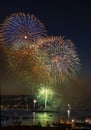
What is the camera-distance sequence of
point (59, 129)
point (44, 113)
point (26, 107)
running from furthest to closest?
point (26, 107) → point (44, 113) → point (59, 129)

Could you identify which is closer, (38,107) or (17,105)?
(38,107)

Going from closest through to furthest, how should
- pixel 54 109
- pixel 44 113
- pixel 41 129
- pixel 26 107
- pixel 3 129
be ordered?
pixel 3 129, pixel 41 129, pixel 44 113, pixel 54 109, pixel 26 107

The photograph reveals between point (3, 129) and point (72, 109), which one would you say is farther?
point (72, 109)

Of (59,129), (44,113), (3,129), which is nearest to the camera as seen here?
(3,129)

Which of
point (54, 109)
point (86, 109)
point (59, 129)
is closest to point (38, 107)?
point (54, 109)

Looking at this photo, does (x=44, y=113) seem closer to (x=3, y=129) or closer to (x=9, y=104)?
(x=9, y=104)

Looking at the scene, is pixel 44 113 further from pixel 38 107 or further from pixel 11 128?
pixel 11 128

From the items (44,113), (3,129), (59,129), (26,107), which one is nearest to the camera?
(3,129)

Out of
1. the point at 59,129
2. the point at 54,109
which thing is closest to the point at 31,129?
the point at 59,129
